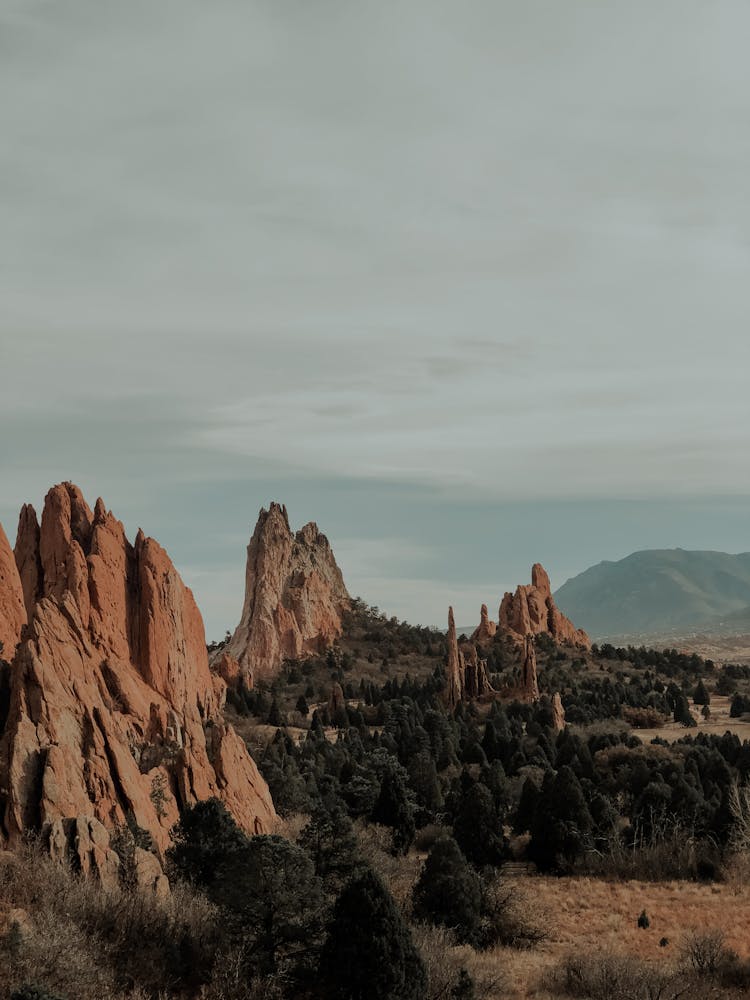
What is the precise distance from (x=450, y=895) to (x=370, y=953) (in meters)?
14.1

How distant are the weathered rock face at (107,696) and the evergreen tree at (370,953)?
384 inches

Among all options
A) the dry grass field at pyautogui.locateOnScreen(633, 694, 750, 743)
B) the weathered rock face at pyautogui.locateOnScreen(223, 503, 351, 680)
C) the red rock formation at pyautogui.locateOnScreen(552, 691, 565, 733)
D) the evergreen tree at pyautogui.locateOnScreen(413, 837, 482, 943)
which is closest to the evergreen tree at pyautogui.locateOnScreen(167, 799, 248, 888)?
the evergreen tree at pyautogui.locateOnScreen(413, 837, 482, 943)

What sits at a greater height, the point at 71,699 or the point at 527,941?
the point at 71,699

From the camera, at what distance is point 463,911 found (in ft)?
120

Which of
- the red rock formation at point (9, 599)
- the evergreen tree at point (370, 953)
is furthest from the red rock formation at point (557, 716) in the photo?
the evergreen tree at point (370, 953)

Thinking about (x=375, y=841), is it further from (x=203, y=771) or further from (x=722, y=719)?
(x=722, y=719)

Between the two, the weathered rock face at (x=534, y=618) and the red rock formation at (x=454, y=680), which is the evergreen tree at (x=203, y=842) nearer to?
the red rock formation at (x=454, y=680)

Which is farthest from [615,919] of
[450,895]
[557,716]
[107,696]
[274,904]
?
[557,716]

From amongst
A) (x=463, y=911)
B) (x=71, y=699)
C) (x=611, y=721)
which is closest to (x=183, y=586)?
(x=71, y=699)

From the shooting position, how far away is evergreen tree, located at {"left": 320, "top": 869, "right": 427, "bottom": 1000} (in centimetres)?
2375

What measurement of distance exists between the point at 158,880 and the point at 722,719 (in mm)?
91170

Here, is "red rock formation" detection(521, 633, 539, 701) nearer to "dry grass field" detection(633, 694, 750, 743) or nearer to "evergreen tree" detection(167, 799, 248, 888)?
"dry grass field" detection(633, 694, 750, 743)

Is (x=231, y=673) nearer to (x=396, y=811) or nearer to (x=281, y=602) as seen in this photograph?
(x=281, y=602)

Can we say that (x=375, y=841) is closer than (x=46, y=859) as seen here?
No
